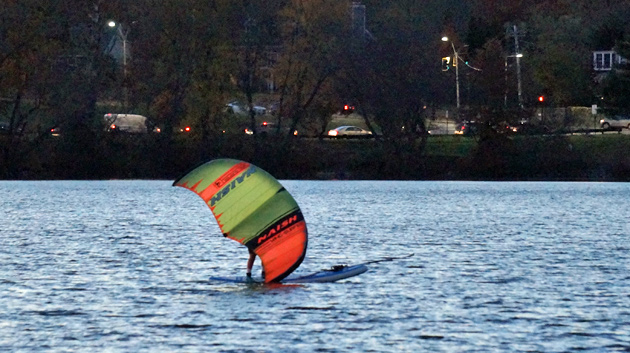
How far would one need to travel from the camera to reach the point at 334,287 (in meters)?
37.4

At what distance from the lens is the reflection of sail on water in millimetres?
33938

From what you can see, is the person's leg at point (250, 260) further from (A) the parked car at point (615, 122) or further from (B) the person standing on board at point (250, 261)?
(A) the parked car at point (615, 122)

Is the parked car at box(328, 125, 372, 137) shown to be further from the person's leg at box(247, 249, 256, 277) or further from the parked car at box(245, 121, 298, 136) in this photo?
the person's leg at box(247, 249, 256, 277)

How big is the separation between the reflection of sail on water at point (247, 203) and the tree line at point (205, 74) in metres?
70.9

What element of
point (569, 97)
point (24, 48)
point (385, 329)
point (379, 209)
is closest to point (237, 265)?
point (385, 329)

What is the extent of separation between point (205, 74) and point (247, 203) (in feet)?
245

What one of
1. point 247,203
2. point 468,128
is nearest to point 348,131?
point 468,128

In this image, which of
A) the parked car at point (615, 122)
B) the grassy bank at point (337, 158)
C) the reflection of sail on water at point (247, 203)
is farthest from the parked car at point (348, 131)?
the reflection of sail on water at point (247, 203)

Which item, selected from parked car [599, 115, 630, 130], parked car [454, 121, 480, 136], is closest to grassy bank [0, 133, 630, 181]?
parked car [454, 121, 480, 136]

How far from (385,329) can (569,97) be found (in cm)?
11597

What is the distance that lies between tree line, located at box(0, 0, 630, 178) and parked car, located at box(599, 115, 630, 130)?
156 inches

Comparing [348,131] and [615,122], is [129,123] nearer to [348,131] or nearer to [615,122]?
[348,131]

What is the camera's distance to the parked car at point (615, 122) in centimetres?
11863

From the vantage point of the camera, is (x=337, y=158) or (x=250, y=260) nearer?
(x=250, y=260)
